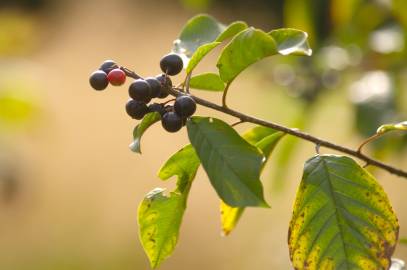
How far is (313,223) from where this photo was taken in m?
0.95

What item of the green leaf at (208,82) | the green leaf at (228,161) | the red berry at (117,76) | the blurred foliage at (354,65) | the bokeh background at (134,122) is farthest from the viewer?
the bokeh background at (134,122)

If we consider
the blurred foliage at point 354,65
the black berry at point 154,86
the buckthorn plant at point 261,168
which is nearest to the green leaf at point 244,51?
the buckthorn plant at point 261,168

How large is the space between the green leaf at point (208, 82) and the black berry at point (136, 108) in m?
0.15

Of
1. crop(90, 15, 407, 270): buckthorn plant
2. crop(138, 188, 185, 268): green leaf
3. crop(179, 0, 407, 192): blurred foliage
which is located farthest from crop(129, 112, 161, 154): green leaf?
crop(179, 0, 407, 192): blurred foliage

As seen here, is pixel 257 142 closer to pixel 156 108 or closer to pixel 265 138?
pixel 265 138

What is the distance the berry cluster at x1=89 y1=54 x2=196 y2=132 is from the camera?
0.87m

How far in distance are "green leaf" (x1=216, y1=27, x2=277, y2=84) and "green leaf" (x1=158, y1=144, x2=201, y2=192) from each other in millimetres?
110

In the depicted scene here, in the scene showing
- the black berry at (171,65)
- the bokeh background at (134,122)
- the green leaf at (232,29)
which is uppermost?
the green leaf at (232,29)

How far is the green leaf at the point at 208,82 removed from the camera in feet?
3.42

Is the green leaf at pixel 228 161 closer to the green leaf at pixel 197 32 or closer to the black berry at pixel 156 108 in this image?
the black berry at pixel 156 108

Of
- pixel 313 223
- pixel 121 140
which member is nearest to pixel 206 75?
pixel 313 223

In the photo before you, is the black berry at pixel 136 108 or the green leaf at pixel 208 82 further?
the green leaf at pixel 208 82

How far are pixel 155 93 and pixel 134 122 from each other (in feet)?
17.2

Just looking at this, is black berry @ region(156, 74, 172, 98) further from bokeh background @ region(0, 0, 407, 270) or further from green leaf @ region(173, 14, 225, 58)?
bokeh background @ region(0, 0, 407, 270)
